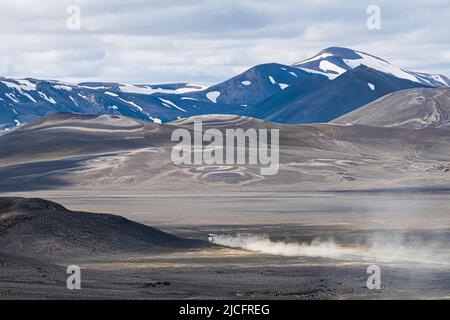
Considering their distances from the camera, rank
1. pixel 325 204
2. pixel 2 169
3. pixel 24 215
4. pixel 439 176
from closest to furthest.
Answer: pixel 24 215
pixel 325 204
pixel 439 176
pixel 2 169

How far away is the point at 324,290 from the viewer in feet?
119

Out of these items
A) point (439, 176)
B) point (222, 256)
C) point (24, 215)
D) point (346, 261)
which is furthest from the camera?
point (439, 176)

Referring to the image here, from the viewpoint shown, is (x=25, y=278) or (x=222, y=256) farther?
(x=222, y=256)

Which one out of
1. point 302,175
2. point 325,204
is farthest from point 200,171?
point 325,204

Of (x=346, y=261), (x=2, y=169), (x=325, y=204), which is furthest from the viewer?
(x=2, y=169)
